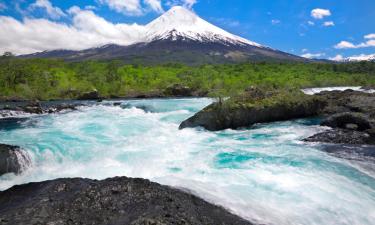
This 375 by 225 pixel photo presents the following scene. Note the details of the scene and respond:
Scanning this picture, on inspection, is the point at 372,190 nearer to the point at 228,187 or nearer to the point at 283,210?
the point at 283,210

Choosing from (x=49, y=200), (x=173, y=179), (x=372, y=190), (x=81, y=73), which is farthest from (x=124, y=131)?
(x=81, y=73)

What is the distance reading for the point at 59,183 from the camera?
6.93 meters

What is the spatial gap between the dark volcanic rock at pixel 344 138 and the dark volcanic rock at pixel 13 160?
10.6 meters

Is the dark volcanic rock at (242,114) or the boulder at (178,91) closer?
the dark volcanic rock at (242,114)

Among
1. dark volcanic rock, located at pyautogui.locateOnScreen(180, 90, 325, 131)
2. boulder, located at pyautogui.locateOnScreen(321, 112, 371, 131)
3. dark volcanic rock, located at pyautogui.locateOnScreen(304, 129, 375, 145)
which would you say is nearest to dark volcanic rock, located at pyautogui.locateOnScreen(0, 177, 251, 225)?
dark volcanic rock, located at pyautogui.locateOnScreen(304, 129, 375, 145)

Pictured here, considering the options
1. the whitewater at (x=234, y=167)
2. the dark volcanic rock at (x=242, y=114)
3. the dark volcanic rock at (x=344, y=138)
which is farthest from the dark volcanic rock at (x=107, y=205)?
the dark volcanic rock at (x=242, y=114)

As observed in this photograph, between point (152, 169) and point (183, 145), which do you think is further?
point (183, 145)

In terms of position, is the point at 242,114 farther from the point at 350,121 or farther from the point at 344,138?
the point at 344,138

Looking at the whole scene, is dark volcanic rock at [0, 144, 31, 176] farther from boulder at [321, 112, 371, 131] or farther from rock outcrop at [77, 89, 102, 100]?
rock outcrop at [77, 89, 102, 100]

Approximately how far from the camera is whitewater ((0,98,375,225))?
6770 millimetres

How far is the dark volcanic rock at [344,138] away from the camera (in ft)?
42.8

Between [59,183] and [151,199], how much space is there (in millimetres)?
2241

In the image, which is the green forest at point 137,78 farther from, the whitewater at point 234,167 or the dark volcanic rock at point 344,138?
the whitewater at point 234,167

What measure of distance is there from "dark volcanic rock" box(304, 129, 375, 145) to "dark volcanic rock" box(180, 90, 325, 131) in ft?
14.4
